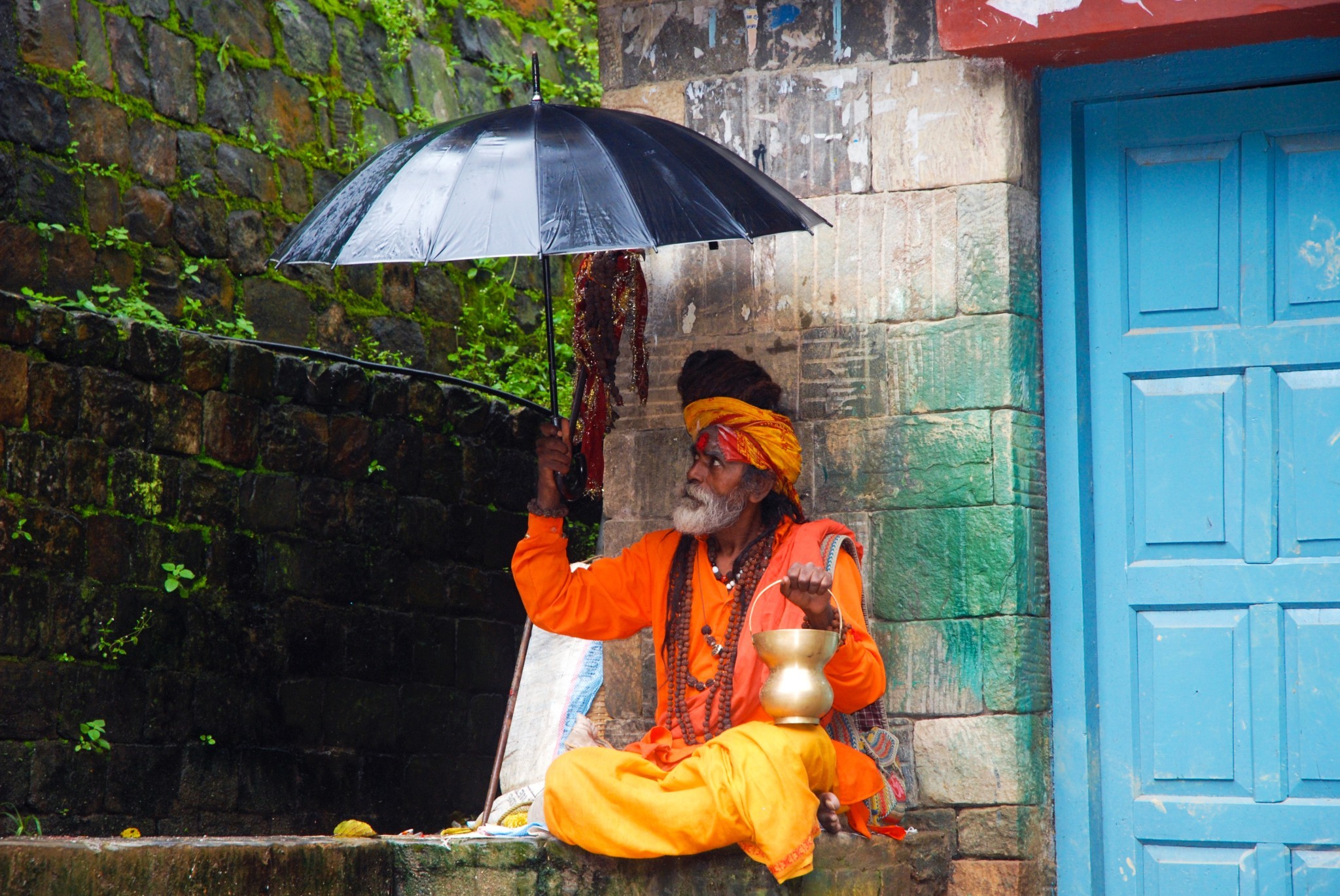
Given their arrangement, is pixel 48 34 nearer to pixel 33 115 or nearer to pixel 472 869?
pixel 33 115

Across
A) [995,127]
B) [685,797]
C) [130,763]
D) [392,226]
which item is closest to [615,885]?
[685,797]

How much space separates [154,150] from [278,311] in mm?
1067

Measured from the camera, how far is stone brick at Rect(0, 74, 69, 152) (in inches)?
256

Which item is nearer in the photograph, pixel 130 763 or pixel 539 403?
pixel 130 763

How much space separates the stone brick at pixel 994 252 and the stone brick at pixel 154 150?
167 inches

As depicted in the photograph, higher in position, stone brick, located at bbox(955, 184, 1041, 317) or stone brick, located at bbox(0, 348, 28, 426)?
stone brick, located at bbox(955, 184, 1041, 317)

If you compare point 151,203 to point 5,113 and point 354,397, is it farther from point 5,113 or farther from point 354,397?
point 354,397

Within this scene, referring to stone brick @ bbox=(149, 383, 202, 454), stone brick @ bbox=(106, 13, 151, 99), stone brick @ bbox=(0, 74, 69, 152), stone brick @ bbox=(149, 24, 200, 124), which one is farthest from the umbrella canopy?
stone brick @ bbox=(149, 24, 200, 124)

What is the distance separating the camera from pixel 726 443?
4.43 metres

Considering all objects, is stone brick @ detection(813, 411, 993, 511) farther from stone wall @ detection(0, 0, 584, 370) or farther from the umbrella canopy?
stone wall @ detection(0, 0, 584, 370)

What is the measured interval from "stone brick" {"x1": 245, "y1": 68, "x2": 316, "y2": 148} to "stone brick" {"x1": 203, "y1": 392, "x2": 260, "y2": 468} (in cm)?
156

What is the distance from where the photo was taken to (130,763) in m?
6.56

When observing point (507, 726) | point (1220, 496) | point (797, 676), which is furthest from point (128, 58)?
point (1220, 496)

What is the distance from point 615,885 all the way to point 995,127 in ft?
7.91
